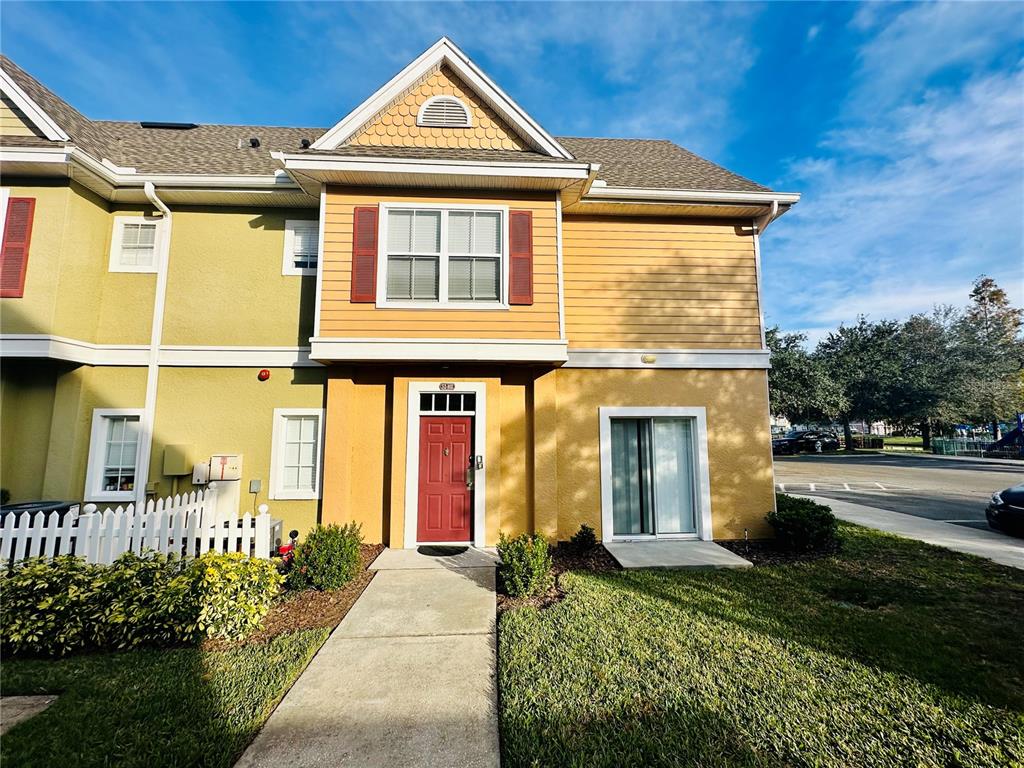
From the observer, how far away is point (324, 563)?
551 cm

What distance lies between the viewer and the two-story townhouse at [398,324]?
6.96m

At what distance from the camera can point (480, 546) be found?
727cm

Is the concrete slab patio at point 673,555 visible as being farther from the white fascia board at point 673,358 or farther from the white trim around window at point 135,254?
the white trim around window at point 135,254

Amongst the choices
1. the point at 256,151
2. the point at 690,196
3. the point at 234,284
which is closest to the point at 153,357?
the point at 234,284

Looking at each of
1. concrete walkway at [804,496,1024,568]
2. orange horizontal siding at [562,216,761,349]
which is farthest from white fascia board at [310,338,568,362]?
concrete walkway at [804,496,1024,568]

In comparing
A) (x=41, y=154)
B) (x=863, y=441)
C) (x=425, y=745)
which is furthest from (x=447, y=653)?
(x=863, y=441)

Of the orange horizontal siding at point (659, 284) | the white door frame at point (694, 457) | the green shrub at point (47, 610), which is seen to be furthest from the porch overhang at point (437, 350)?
the green shrub at point (47, 610)

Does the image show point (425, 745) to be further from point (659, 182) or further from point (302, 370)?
point (659, 182)

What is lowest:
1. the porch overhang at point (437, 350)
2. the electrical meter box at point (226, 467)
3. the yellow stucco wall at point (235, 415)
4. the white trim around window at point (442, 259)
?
the electrical meter box at point (226, 467)

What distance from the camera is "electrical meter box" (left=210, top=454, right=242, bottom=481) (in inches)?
283

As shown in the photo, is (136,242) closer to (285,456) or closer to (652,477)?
(285,456)

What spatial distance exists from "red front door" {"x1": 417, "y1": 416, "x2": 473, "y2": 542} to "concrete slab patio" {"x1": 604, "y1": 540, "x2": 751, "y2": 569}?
8.63 feet

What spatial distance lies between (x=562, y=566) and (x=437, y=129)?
773cm

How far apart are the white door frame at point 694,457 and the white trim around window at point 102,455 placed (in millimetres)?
8144
